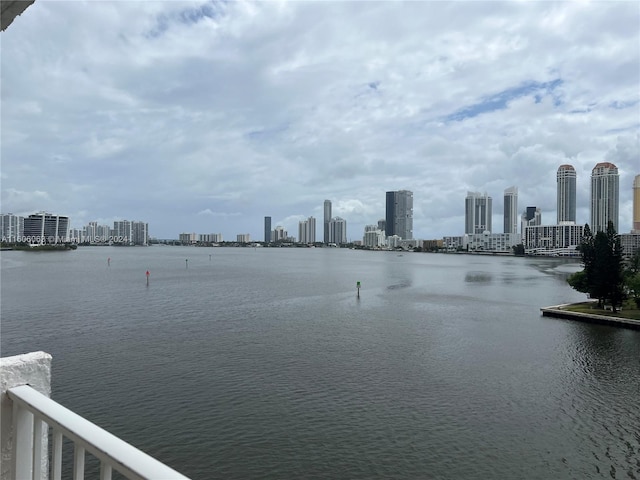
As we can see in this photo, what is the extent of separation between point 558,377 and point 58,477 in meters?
20.8

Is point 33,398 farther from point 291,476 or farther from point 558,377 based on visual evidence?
point 558,377

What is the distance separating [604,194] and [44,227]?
216915 millimetres

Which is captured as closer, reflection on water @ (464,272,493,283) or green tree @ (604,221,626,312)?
green tree @ (604,221,626,312)

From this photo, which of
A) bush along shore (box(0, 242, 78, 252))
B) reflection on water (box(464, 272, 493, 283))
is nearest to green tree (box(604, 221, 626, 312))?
reflection on water (box(464, 272, 493, 283))

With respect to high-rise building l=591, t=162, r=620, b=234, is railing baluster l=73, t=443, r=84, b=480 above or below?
below

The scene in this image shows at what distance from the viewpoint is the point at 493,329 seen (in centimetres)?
2866

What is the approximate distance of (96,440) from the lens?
1473 millimetres

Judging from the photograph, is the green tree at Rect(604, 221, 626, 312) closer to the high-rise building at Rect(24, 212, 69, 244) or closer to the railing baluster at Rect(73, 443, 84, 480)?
the railing baluster at Rect(73, 443, 84, 480)

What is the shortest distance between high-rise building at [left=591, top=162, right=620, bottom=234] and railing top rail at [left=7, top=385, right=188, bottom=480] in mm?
209340

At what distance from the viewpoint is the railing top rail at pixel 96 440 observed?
1311mm

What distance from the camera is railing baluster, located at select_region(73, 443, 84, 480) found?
1.54 m

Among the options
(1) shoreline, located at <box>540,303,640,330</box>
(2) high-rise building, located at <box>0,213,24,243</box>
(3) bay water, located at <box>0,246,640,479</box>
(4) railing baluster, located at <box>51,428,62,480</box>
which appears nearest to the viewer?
(4) railing baluster, located at <box>51,428,62,480</box>

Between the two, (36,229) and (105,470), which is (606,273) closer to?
(105,470)

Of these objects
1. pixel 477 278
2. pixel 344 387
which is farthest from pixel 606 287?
pixel 477 278
